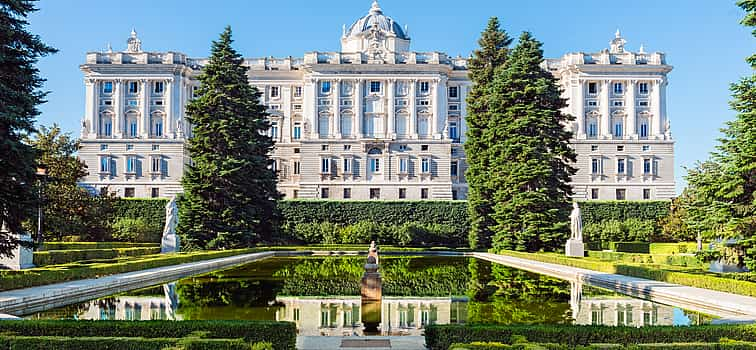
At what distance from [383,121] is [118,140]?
2409cm

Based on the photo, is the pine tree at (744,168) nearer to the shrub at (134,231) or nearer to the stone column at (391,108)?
the shrub at (134,231)

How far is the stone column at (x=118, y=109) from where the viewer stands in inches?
2571

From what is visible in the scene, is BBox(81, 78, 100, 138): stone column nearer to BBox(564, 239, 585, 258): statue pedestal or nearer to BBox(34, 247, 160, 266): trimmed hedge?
BBox(34, 247, 160, 266): trimmed hedge

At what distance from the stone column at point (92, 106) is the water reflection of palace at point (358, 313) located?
55656 millimetres

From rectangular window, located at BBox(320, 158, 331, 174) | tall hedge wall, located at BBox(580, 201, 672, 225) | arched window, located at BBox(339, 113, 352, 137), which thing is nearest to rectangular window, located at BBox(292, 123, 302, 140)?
arched window, located at BBox(339, 113, 352, 137)

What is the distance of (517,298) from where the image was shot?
15961 mm

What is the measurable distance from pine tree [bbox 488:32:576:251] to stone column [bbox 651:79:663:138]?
119 ft

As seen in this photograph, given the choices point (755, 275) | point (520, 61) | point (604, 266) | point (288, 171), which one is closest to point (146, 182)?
point (288, 171)

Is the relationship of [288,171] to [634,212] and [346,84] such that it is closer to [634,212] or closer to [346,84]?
[346,84]

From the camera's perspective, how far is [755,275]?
53.2ft

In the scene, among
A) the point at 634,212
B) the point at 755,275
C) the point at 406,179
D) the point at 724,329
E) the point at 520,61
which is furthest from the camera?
the point at 406,179

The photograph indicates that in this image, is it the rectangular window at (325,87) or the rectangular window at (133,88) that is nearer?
the rectangular window at (325,87)

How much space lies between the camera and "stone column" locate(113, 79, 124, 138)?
2571 inches

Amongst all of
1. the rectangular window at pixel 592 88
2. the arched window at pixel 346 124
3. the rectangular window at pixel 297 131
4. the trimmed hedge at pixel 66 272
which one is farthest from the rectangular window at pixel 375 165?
the trimmed hedge at pixel 66 272
